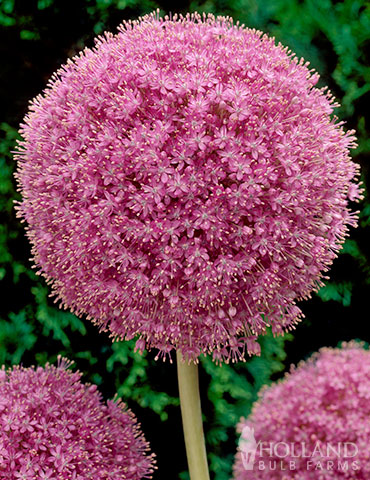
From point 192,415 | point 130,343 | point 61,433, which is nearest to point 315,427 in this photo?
point 192,415

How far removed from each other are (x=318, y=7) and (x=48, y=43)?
0.73m

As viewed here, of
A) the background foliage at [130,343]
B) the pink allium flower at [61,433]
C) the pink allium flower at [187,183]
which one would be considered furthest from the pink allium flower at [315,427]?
the background foliage at [130,343]

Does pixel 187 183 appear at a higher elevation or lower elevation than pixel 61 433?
higher

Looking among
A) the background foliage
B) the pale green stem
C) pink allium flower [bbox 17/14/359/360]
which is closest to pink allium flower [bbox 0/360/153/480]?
→ the pale green stem

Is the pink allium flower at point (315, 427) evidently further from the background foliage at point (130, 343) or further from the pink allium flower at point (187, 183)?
the background foliage at point (130, 343)

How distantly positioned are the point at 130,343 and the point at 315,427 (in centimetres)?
81

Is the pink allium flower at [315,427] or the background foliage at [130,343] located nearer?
the pink allium flower at [315,427]

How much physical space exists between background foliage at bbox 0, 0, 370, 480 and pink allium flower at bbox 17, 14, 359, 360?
0.59 m

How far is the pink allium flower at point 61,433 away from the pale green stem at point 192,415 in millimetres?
→ 109

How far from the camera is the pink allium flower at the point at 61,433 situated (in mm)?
959

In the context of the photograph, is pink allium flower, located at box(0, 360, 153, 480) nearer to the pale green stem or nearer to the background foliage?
the pale green stem

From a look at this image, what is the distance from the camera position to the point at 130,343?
158 centimetres

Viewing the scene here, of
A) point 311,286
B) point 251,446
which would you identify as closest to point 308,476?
point 251,446

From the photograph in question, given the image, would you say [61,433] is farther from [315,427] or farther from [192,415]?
[315,427]
